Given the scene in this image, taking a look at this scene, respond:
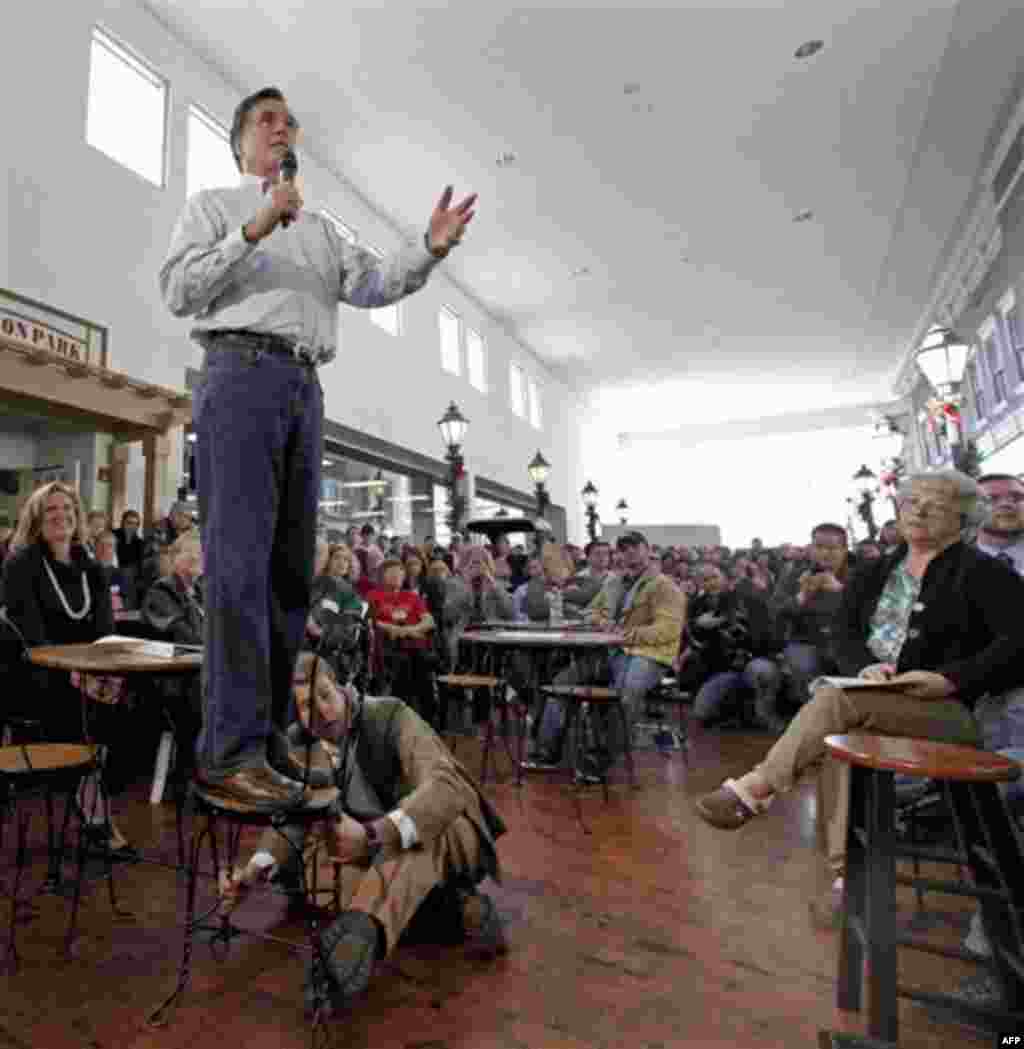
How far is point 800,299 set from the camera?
11852mm

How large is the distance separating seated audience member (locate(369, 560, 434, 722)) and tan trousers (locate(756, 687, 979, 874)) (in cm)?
308

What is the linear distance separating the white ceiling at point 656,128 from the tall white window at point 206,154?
0.57 m

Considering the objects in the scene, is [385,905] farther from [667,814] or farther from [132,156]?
A: [132,156]

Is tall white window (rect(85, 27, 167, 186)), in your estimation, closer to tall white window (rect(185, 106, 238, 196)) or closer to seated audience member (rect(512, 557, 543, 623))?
tall white window (rect(185, 106, 238, 196))

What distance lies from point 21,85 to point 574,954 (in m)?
5.97

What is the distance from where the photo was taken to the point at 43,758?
6.05 ft

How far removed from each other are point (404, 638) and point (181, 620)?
1704 mm

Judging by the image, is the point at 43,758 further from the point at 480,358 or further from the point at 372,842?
the point at 480,358

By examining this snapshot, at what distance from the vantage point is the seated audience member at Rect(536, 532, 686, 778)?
378 cm

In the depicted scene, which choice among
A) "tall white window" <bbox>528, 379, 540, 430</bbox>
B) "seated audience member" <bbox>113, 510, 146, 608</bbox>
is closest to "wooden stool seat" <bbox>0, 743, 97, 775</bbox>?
"seated audience member" <bbox>113, 510, 146, 608</bbox>

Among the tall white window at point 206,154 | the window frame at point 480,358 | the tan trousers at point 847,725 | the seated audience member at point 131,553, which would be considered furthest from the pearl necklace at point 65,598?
the window frame at point 480,358

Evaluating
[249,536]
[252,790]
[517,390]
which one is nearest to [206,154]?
[249,536]

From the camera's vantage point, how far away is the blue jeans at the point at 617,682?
3.77 meters

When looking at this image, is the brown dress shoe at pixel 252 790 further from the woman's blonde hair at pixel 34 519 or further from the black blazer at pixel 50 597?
the woman's blonde hair at pixel 34 519
